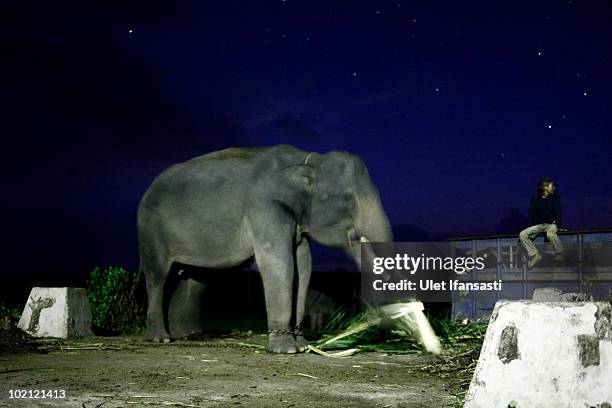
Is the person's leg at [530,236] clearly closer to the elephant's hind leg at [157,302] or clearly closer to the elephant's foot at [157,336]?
the elephant's hind leg at [157,302]

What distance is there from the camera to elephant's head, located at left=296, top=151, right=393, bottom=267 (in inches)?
368

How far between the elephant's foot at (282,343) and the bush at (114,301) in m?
4.45

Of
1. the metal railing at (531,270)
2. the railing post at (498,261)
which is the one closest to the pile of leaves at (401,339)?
the metal railing at (531,270)

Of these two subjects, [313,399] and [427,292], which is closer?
[313,399]

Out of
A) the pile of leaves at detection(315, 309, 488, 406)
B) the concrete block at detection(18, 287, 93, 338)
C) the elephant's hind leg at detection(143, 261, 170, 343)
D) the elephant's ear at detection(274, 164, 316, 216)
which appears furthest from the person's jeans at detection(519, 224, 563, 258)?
the concrete block at detection(18, 287, 93, 338)

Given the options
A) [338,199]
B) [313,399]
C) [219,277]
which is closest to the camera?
[313,399]

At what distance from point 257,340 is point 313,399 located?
5321 mm

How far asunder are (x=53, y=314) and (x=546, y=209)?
23.4 feet

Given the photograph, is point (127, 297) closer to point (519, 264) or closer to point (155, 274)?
point (155, 274)

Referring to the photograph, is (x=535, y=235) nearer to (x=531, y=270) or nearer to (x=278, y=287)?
(x=531, y=270)

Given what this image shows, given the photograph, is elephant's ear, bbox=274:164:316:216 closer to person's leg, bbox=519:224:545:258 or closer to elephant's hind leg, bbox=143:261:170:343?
elephant's hind leg, bbox=143:261:170:343

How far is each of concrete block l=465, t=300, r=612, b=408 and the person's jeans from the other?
7.16m

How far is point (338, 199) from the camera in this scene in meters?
9.38

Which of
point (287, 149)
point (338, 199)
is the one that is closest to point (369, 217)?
point (338, 199)
